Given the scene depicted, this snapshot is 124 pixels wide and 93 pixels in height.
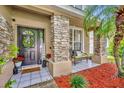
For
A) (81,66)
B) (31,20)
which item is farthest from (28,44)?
(81,66)

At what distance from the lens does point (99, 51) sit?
25.6 feet

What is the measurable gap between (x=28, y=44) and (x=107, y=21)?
11.2 feet

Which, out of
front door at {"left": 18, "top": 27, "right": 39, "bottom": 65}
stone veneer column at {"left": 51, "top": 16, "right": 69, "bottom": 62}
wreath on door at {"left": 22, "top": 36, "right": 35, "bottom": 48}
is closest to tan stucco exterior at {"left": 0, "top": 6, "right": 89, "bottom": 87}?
stone veneer column at {"left": 51, "top": 16, "right": 69, "bottom": 62}

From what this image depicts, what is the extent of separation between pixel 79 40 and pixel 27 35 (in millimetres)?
3677

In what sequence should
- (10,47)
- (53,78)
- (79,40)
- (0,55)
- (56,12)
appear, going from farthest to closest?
(79,40) < (56,12) < (53,78) < (10,47) < (0,55)

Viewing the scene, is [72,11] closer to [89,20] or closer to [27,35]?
[89,20]

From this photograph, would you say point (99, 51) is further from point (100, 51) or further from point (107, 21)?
point (107, 21)

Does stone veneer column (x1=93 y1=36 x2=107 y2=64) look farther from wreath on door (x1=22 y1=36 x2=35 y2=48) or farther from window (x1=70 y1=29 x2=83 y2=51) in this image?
wreath on door (x1=22 y1=36 x2=35 y2=48)

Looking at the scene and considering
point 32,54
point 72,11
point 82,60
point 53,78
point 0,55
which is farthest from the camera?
point 82,60

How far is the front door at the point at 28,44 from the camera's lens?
576 cm

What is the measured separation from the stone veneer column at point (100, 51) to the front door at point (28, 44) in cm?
343

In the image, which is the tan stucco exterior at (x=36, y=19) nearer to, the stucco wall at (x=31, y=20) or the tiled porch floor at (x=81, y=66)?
the stucco wall at (x=31, y=20)

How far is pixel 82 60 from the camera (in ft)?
25.0
